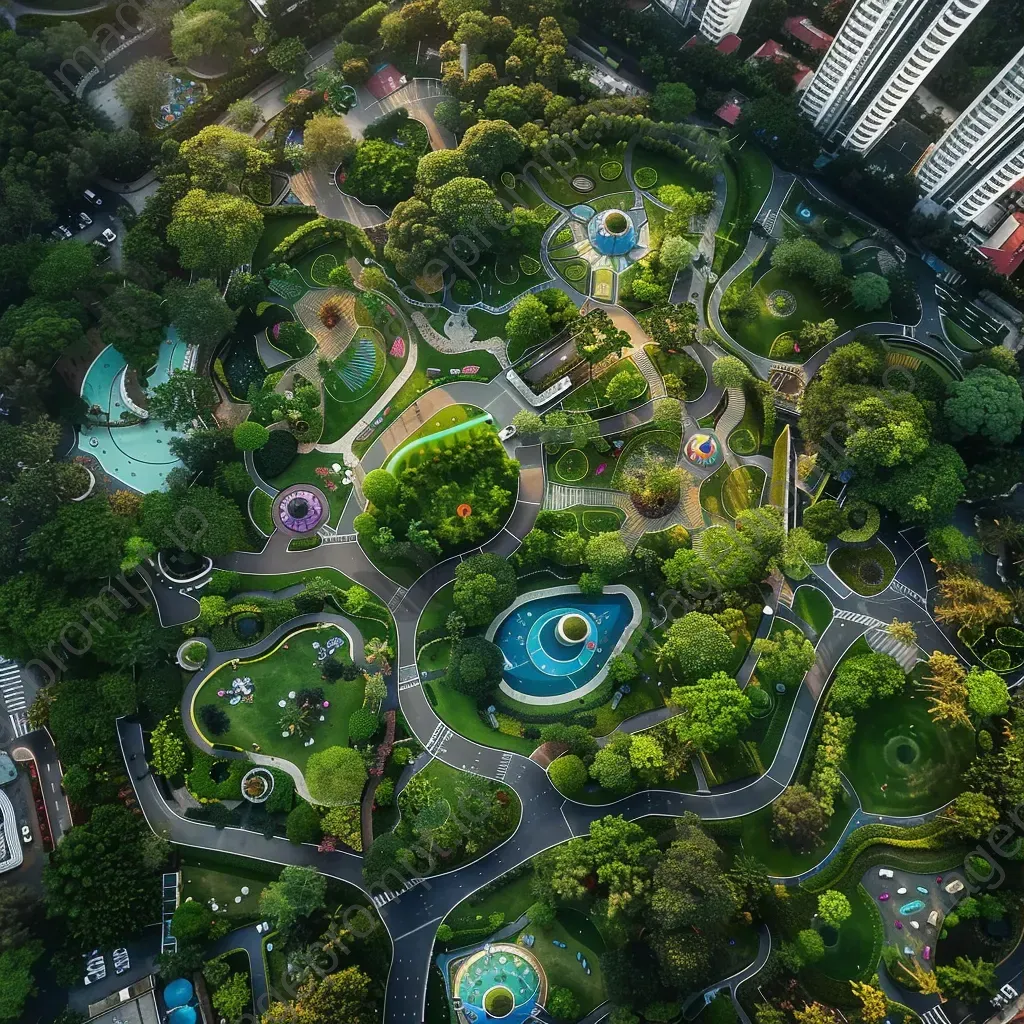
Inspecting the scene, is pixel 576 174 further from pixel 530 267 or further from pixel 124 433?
pixel 124 433

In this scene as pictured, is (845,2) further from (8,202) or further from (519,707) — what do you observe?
(8,202)

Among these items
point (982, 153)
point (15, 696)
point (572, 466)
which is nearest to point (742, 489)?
point (572, 466)

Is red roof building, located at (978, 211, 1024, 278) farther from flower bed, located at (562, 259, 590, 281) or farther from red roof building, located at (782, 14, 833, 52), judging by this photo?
flower bed, located at (562, 259, 590, 281)

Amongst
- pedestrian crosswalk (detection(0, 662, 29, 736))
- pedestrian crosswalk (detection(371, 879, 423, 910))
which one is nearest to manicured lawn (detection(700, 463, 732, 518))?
pedestrian crosswalk (detection(371, 879, 423, 910))

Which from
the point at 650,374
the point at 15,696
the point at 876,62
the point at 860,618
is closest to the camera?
the point at 15,696

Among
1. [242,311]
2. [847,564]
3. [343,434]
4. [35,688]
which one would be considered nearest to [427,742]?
[343,434]

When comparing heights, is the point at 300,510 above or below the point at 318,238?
below
